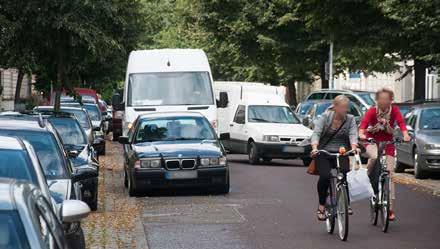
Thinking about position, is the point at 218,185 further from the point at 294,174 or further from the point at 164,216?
the point at 294,174

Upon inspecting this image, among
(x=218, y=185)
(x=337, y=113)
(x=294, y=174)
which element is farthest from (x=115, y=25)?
(x=337, y=113)

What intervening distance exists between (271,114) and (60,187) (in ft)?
57.6

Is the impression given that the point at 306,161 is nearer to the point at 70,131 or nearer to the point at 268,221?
the point at 70,131

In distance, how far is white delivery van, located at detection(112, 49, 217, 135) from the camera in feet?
78.1

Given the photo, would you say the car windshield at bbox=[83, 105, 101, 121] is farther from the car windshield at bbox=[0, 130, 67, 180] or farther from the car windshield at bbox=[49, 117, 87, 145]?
the car windshield at bbox=[0, 130, 67, 180]

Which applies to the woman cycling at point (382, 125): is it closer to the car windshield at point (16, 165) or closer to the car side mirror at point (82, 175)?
the car side mirror at point (82, 175)

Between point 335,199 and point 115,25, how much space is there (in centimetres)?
1181

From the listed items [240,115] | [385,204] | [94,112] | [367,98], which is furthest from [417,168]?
[94,112]

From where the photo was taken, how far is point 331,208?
1264cm

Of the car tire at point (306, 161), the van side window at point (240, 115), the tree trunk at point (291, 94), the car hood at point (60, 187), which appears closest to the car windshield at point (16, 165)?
the car hood at point (60, 187)

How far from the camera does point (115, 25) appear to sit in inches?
921

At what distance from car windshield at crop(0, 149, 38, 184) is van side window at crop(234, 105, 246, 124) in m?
19.7

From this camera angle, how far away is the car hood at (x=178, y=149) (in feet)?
57.0

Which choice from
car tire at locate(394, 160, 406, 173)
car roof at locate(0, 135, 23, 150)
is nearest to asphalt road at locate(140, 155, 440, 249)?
car tire at locate(394, 160, 406, 173)
